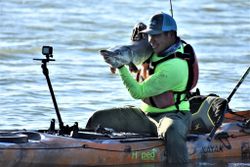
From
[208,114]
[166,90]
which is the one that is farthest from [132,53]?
[208,114]

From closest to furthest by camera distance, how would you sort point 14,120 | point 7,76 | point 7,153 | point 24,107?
point 7,153
point 14,120
point 24,107
point 7,76

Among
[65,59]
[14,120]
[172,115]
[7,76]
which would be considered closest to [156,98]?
[172,115]

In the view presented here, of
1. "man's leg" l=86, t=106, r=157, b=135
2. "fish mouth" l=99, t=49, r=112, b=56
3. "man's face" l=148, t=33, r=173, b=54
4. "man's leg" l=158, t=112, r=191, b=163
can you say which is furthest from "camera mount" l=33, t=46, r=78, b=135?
"man's face" l=148, t=33, r=173, b=54

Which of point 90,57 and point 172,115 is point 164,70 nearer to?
point 172,115

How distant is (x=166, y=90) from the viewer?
10141 mm

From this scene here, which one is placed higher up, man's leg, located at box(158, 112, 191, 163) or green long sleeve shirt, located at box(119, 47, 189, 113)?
green long sleeve shirt, located at box(119, 47, 189, 113)

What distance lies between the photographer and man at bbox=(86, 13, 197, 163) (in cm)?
1005

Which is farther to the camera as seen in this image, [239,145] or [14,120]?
[14,120]

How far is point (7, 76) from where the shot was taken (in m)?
15.7

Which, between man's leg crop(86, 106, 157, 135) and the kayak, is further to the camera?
man's leg crop(86, 106, 157, 135)

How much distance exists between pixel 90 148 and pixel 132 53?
92 centimetres

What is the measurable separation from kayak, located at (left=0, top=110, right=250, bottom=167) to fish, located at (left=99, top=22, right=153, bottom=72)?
2.14ft

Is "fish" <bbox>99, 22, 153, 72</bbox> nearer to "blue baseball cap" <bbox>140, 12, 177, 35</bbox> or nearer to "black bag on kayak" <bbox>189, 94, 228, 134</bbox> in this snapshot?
"blue baseball cap" <bbox>140, 12, 177, 35</bbox>

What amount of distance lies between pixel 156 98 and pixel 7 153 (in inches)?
58.0
